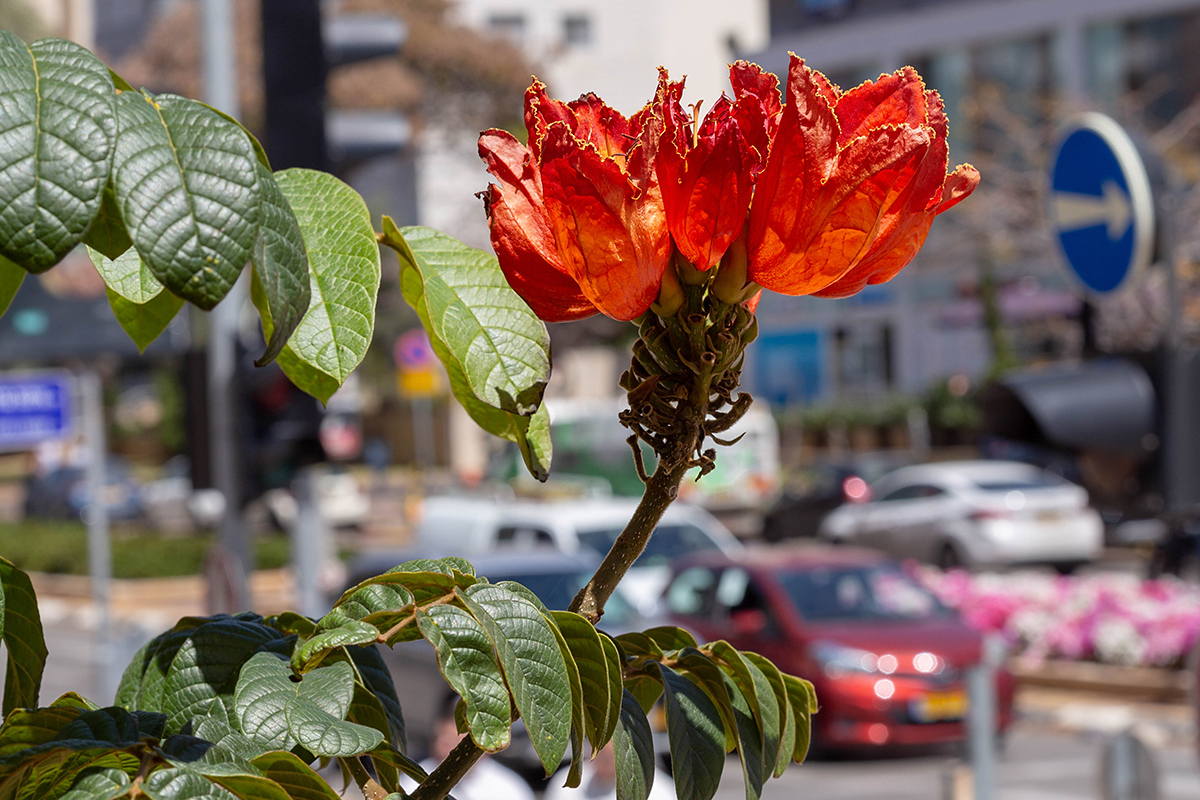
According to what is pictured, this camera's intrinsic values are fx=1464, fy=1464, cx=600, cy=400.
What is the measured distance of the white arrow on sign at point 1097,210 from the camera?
4477mm

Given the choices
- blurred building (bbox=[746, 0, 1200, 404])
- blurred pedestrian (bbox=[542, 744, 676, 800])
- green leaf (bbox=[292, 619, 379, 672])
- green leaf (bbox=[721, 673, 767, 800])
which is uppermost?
blurred building (bbox=[746, 0, 1200, 404])

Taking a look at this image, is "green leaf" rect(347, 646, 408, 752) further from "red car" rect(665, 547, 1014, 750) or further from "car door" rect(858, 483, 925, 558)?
"car door" rect(858, 483, 925, 558)

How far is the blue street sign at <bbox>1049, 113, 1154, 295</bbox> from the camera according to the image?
441 centimetres

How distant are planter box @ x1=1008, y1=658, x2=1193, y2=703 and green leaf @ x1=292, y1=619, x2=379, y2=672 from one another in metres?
11.8

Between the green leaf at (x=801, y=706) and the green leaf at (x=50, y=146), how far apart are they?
0.69 m

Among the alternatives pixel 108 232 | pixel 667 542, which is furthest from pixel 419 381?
pixel 108 232

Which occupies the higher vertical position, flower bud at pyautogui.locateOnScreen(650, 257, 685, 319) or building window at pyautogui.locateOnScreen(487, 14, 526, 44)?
building window at pyautogui.locateOnScreen(487, 14, 526, 44)

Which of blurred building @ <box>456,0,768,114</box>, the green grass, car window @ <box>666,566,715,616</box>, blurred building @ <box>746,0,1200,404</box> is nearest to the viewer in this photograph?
car window @ <box>666,566,715,616</box>

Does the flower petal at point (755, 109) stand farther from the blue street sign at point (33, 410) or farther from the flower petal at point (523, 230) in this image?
the blue street sign at point (33, 410)

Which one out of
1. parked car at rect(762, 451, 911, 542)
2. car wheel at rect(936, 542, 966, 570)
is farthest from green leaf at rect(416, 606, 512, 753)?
parked car at rect(762, 451, 911, 542)

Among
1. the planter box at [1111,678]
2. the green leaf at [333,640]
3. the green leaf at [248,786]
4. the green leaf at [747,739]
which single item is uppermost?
the green leaf at [333,640]

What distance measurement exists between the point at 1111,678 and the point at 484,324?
12.4 m

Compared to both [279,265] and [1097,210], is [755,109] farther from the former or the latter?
[1097,210]

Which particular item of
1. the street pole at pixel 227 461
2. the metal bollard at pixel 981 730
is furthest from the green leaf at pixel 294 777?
the street pole at pixel 227 461
